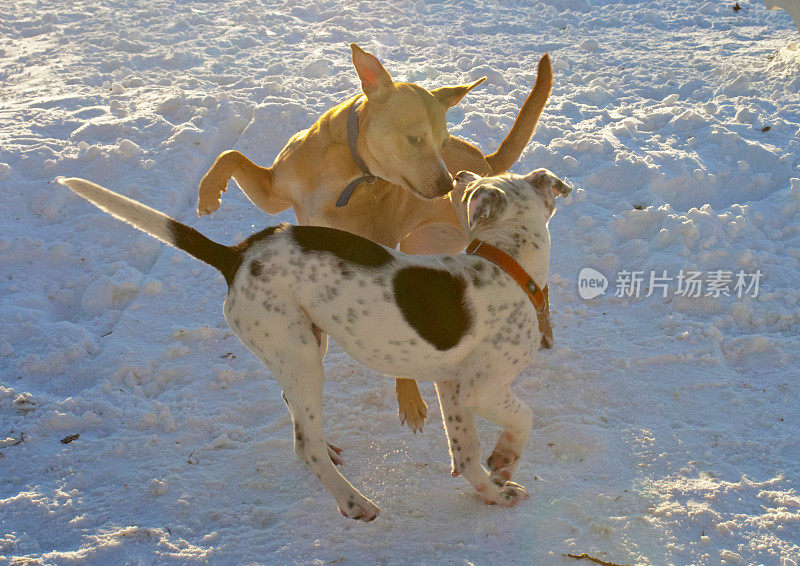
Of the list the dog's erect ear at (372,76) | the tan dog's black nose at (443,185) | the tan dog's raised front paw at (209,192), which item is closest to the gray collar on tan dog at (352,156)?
the dog's erect ear at (372,76)

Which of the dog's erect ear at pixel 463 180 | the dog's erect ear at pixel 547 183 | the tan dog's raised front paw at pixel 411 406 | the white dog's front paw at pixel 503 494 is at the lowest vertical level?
the white dog's front paw at pixel 503 494

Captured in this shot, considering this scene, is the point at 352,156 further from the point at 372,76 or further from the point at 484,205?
the point at 484,205

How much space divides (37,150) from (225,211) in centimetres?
183

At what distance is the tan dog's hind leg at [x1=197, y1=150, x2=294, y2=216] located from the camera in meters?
4.12

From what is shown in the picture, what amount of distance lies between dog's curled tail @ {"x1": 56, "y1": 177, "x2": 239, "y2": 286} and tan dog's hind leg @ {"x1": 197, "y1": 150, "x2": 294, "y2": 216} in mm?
912

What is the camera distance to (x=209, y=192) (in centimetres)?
411

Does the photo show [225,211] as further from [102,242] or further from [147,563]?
[147,563]

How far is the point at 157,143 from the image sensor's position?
6340 mm

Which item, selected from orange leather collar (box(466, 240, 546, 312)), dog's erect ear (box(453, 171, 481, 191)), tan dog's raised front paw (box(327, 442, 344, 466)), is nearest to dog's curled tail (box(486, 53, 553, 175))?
dog's erect ear (box(453, 171, 481, 191))

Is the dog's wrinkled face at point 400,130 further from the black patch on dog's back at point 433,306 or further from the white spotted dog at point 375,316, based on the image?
the black patch on dog's back at point 433,306

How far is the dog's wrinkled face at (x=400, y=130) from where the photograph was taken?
386 centimetres

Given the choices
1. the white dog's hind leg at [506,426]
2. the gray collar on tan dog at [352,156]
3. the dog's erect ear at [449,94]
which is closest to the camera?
the white dog's hind leg at [506,426]

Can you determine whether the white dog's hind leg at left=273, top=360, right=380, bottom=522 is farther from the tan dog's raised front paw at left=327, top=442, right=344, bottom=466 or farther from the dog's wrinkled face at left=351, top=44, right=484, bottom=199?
the dog's wrinkled face at left=351, top=44, right=484, bottom=199

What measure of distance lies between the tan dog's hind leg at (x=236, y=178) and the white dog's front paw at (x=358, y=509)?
1.97 m
